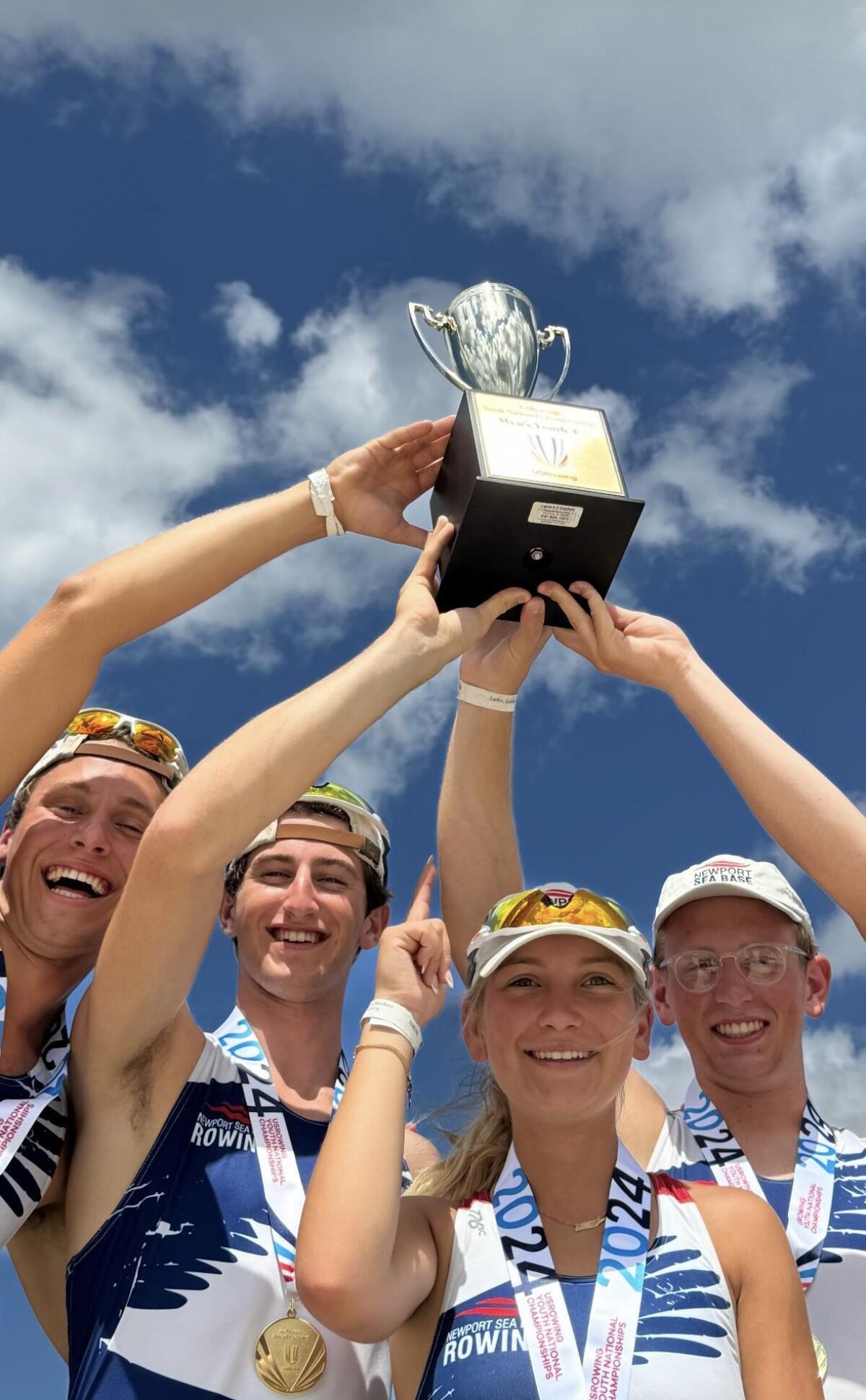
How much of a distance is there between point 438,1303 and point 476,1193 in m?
0.42

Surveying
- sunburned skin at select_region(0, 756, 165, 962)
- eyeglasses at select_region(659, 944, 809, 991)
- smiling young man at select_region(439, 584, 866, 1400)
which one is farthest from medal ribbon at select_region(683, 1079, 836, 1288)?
sunburned skin at select_region(0, 756, 165, 962)

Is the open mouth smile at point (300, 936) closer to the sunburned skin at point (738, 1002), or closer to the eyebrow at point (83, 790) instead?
→ the eyebrow at point (83, 790)

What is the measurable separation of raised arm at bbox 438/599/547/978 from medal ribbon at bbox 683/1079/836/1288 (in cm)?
139

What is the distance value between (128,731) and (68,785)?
347 mm

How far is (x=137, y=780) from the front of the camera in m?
5.22

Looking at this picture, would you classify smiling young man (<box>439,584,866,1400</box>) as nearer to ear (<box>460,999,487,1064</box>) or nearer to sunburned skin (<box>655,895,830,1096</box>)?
sunburned skin (<box>655,895,830,1096</box>)

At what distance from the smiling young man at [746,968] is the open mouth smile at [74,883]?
1.58 metres

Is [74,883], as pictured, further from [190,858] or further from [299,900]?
[190,858]

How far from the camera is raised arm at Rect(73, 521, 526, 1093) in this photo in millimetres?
4121

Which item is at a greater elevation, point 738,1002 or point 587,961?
point 738,1002

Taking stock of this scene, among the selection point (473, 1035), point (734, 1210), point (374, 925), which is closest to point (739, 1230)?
point (734, 1210)

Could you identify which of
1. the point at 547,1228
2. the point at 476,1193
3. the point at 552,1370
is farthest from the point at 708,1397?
the point at 476,1193

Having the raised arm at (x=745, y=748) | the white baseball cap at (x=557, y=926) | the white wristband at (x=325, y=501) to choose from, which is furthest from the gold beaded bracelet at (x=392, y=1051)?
the white wristband at (x=325, y=501)

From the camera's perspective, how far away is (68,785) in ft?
16.9
